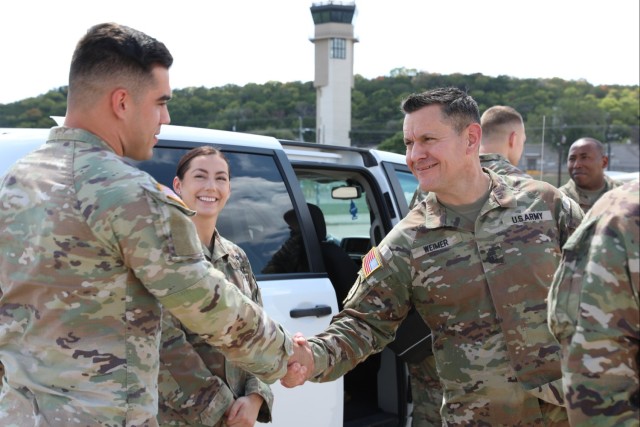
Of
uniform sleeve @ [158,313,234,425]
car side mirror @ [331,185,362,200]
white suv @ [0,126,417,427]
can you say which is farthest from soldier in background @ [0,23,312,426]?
car side mirror @ [331,185,362,200]

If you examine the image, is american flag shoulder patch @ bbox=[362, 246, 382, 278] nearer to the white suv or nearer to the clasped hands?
the clasped hands

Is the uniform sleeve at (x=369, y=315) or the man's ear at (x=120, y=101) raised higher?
the man's ear at (x=120, y=101)

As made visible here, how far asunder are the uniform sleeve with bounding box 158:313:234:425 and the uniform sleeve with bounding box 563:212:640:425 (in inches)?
58.2

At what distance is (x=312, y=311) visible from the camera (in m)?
3.46

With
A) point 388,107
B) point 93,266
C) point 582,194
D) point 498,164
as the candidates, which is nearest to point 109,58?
point 93,266

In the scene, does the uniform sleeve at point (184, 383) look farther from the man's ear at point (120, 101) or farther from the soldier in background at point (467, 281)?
the man's ear at point (120, 101)

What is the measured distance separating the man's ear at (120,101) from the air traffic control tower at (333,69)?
62.2 meters

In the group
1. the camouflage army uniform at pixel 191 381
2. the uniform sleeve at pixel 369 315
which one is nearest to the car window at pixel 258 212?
the camouflage army uniform at pixel 191 381

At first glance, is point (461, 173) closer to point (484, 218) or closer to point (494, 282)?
point (484, 218)

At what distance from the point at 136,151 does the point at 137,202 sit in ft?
0.92

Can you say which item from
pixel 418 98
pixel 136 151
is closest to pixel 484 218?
pixel 418 98

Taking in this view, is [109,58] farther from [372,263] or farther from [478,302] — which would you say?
[478,302]

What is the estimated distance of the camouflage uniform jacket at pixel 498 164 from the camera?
3967mm

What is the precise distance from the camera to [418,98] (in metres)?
2.89
